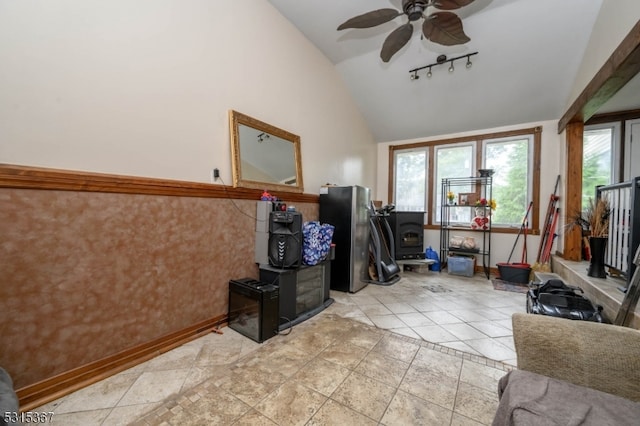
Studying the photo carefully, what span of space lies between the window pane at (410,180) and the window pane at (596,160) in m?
2.50

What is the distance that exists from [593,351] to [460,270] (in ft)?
12.9

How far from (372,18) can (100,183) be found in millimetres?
2419

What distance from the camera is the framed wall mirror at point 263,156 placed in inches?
102

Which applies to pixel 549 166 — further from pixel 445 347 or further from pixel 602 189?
pixel 445 347

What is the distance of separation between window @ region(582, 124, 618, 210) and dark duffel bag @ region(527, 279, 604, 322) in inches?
122

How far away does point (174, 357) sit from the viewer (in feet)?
6.39

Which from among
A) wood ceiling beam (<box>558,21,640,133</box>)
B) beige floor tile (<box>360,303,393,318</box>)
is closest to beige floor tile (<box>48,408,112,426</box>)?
beige floor tile (<box>360,303,393,318</box>)

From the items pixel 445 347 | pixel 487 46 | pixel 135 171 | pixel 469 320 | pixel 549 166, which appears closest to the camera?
pixel 135 171

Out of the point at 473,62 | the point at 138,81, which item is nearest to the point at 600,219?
the point at 473,62

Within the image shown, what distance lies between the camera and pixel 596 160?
4.37 meters

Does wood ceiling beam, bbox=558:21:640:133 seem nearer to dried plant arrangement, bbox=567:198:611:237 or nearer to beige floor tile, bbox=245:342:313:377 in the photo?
dried plant arrangement, bbox=567:198:611:237

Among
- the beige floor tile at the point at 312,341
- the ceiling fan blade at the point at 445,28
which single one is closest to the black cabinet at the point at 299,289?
the beige floor tile at the point at 312,341

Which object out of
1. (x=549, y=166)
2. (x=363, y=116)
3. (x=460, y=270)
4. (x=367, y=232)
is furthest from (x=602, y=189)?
(x=363, y=116)

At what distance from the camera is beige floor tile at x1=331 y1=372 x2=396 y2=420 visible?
1.46m
